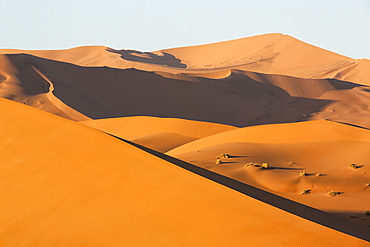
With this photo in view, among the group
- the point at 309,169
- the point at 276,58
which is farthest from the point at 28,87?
the point at 276,58

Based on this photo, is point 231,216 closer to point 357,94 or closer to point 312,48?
point 357,94

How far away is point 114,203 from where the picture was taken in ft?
26.6

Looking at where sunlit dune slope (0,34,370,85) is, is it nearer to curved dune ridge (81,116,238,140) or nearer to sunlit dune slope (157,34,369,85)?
sunlit dune slope (157,34,369,85)

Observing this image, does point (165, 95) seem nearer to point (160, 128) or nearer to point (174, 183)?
point (160, 128)

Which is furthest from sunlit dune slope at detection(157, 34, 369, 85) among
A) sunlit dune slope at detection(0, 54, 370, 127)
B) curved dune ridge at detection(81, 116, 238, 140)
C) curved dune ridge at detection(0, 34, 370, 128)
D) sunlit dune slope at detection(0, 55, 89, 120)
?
curved dune ridge at detection(81, 116, 238, 140)

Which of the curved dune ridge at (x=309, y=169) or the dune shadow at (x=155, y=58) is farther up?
the curved dune ridge at (x=309, y=169)

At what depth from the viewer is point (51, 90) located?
168 ft

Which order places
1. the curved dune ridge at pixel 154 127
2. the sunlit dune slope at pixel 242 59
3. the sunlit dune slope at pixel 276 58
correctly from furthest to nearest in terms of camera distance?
the sunlit dune slope at pixel 242 59 < the sunlit dune slope at pixel 276 58 < the curved dune ridge at pixel 154 127

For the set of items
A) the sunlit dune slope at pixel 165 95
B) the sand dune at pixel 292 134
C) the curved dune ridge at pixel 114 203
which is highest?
the curved dune ridge at pixel 114 203

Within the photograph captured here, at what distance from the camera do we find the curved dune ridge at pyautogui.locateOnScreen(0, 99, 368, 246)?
695cm

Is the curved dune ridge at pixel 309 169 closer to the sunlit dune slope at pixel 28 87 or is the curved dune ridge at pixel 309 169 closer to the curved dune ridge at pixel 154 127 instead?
the curved dune ridge at pixel 154 127

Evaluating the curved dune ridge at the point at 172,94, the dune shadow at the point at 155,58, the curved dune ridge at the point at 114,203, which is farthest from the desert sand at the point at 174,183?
the dune shadow at the point at 155,58

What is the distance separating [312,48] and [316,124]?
8562 cm

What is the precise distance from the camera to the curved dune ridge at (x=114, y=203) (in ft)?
22.8
